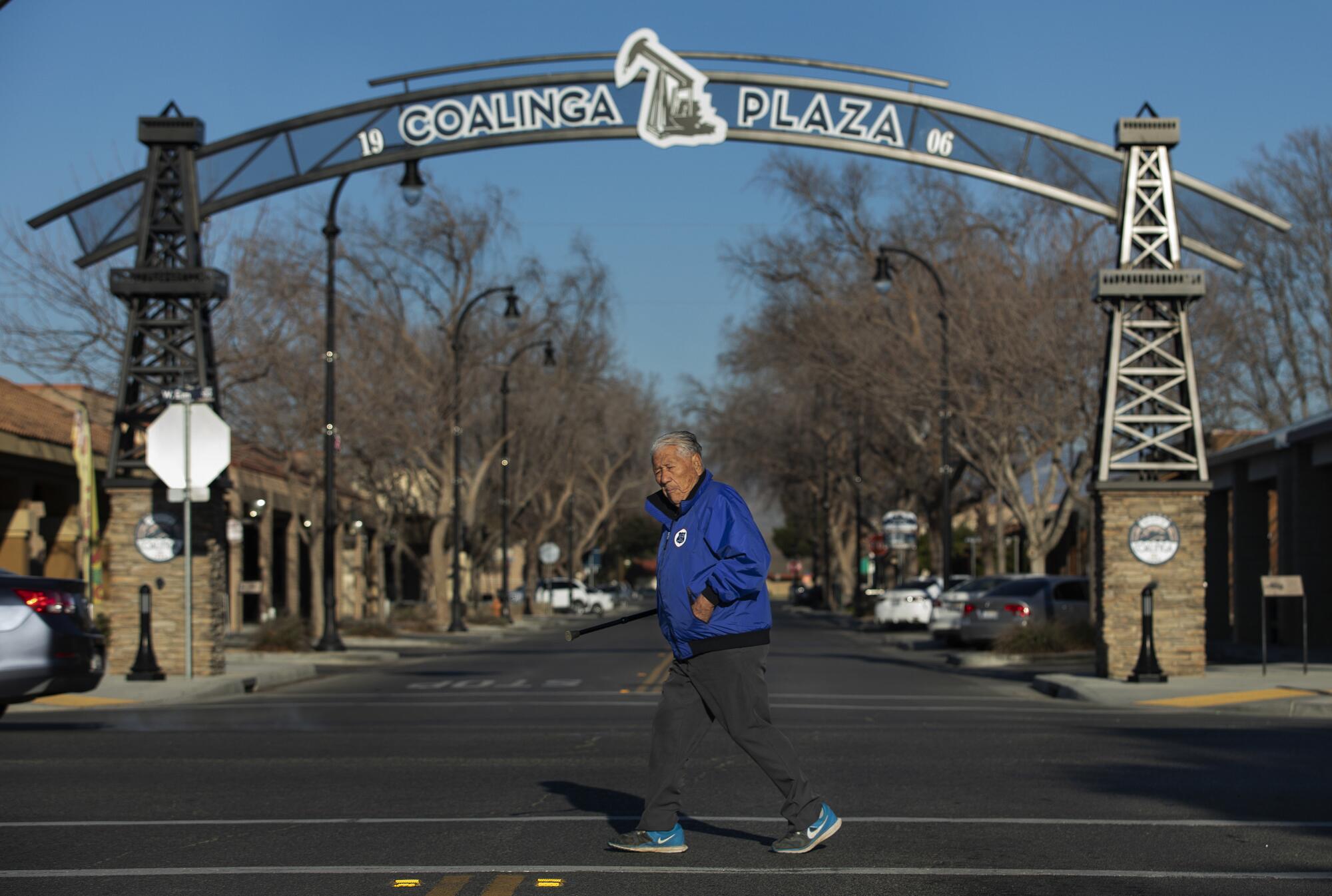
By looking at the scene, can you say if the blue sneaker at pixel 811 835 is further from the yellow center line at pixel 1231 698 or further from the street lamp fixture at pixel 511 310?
the street lamp fixture at pixel 511 310

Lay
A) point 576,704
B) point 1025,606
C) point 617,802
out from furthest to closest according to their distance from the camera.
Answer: point 1025,606 → point 576,704 → point 617,802

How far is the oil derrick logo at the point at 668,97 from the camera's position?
21578mm

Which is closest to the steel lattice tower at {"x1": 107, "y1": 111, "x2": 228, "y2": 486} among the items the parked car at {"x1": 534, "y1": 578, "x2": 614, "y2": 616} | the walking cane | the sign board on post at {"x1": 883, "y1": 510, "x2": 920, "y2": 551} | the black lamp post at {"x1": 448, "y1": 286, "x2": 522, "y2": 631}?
the walking cane

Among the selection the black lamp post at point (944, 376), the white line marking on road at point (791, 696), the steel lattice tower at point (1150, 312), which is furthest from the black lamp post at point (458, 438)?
the steel lattice tower at point (1150, 312)

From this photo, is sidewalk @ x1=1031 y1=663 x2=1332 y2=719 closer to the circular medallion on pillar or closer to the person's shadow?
the circular medallion on pillar

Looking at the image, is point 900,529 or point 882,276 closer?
point 882,276

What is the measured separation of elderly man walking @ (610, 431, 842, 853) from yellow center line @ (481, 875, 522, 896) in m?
0.66

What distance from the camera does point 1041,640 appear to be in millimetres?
26969

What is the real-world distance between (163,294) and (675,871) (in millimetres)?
16549

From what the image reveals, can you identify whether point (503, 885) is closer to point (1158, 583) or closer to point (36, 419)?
point (1158, 583)

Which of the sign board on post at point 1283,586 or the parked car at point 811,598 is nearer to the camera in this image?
the sign board on post at point 1283,586

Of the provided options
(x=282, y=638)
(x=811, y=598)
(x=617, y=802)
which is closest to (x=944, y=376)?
(x=282, y=638)

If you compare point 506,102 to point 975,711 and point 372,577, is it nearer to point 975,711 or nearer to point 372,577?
point 975,711

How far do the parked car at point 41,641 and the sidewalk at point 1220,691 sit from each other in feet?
36.9
